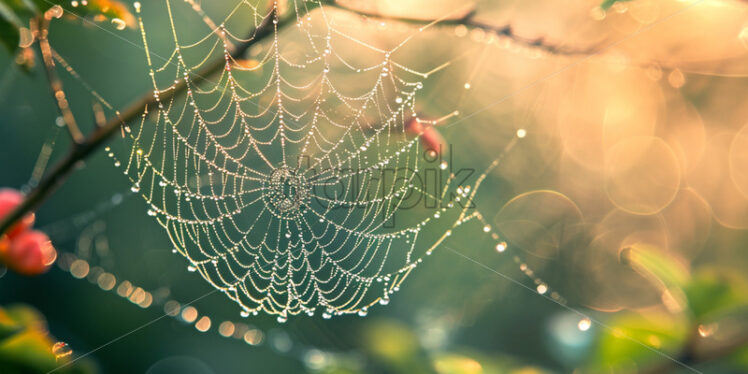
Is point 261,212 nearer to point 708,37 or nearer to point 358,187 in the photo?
point 358,187

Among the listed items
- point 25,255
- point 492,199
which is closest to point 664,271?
point 25,255

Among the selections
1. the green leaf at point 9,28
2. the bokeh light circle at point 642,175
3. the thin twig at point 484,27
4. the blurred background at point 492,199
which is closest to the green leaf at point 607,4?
the thin twig at point 484,27

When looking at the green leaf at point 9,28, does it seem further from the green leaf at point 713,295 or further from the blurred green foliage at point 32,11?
the green leaf at point 713,295

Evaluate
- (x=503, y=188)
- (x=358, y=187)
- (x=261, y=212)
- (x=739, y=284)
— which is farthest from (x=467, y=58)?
(x=739, y=284)

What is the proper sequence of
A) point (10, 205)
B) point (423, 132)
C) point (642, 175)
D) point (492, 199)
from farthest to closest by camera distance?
point (642, 175) < point (492, 199) < point (423, 132) < point (10, 205)

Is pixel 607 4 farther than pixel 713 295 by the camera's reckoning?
No

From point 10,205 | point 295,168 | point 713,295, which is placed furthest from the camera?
point 295,168

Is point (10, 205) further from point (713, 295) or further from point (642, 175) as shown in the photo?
point (642, 175)
